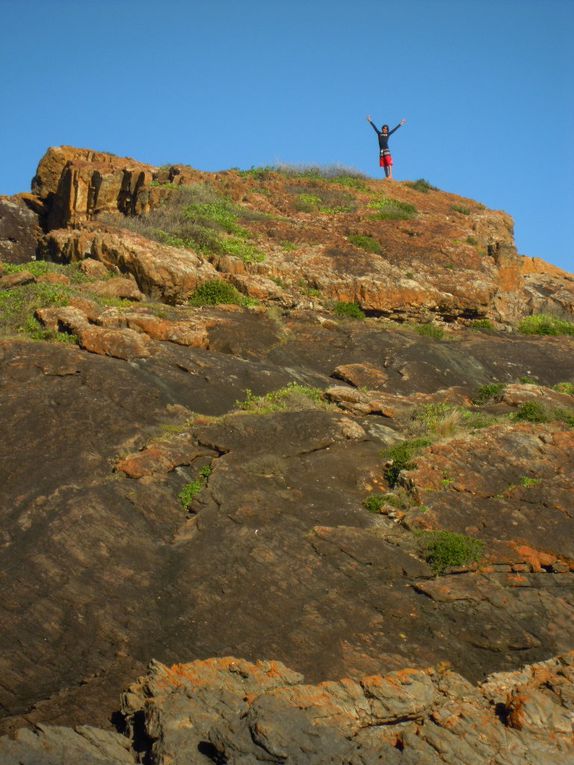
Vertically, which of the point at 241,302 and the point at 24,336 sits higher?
the point at 241,302

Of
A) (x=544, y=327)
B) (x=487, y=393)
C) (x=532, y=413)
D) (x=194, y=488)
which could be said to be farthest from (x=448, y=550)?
(x=544, y=327)

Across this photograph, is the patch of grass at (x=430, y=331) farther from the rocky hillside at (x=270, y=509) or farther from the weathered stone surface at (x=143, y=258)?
the weathered stone surface at (x=143, y=258)

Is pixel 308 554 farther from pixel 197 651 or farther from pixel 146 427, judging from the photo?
pixel 146 427

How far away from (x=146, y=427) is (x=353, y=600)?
5418 mm

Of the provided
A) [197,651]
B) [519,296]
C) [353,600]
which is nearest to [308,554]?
[353,600]

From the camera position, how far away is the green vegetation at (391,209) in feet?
102

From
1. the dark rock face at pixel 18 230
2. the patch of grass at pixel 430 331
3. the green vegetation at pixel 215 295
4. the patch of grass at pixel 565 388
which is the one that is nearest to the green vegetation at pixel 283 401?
the green vegetation at pixel 215 295

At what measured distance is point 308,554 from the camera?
13.6 meters

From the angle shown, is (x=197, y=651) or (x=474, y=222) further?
(x=474, y=222)

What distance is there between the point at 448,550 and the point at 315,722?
A: 4.04 m

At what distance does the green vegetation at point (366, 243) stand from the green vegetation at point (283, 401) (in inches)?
389

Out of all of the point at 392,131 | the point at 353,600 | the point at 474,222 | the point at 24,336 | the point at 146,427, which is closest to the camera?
the point at 353,600

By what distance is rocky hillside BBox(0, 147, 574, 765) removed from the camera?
1105cm

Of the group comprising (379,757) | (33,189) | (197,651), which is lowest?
(379,757)
